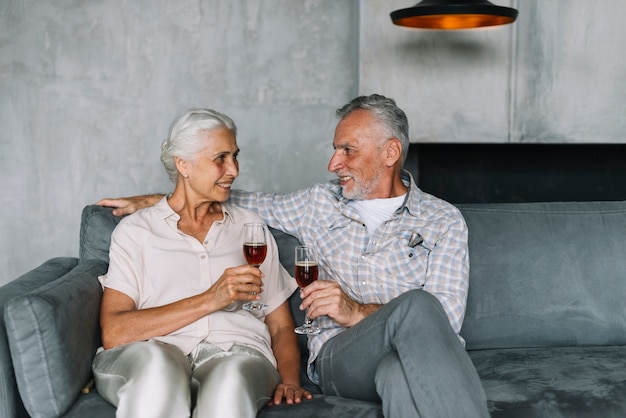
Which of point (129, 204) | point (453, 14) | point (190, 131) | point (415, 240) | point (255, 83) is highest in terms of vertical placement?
point (453, 14)

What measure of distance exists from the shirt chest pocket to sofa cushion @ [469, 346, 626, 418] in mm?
333

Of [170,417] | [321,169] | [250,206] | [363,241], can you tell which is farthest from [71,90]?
[170,417]

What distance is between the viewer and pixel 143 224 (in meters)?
2.48

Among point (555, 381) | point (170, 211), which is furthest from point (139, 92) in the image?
point (555, 381)

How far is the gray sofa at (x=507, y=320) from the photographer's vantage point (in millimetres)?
2141

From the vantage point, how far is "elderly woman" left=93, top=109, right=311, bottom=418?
2092 millimetres

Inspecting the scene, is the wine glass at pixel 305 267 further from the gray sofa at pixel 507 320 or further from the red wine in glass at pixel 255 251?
the gray sofa at pixel 507 320

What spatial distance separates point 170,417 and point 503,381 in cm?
100

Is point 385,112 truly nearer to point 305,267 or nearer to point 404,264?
point 404,264

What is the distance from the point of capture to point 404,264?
2625mm

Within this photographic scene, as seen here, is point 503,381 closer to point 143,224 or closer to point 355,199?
point 355,199

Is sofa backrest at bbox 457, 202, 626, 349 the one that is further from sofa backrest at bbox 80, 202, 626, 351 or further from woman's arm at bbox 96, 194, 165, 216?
woman's arm at bbox 96, 194, 165, 216

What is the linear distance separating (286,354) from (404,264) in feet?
1.56

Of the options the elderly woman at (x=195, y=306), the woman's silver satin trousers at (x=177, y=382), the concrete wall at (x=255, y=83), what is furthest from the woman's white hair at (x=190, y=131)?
the concrete wall at (x=255, y=83)
